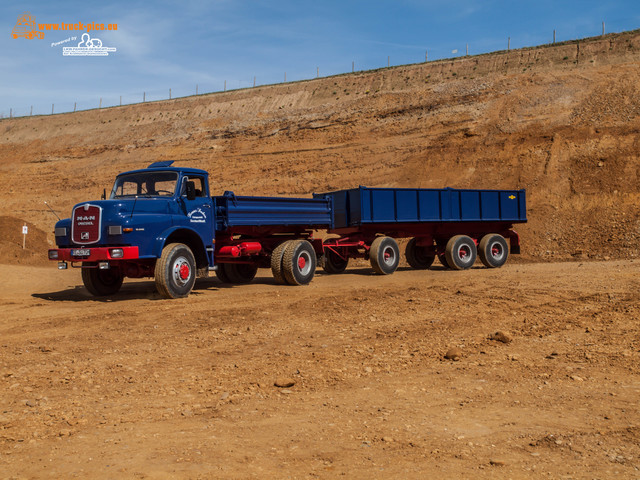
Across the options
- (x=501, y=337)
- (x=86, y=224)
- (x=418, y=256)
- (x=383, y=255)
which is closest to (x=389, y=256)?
(x=383, y=255)

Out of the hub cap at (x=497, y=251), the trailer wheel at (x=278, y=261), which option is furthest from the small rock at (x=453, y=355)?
the hub cap at (x=497, y=251)

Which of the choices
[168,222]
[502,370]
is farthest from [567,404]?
[168,222]

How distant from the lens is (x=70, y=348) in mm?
7930

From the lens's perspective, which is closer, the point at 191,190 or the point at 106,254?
the point at 106,254

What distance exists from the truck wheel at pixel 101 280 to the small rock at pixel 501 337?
357 inches

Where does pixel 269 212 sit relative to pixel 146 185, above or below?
below

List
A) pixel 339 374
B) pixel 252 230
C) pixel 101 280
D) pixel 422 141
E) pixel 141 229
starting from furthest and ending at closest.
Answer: pixel 422 141 → pixel 252 230 → pixel 101 280 → pixel 141 229 → pixel 339 374

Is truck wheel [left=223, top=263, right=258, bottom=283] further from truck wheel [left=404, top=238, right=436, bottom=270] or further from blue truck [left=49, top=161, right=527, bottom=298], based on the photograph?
truck wheel [left=404, top=238, right=436, bottom=270]

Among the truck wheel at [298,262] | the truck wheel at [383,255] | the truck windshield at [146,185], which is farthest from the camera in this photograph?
the truck wheel at [383,255]

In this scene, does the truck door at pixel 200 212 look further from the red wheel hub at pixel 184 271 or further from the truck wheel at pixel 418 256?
the truck wheel at pixel 418 256

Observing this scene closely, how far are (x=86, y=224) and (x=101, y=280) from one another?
2.10 m

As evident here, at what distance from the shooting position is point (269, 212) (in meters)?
14.9

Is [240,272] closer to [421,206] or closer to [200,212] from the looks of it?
[200,212]

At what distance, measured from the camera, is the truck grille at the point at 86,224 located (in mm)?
12062
